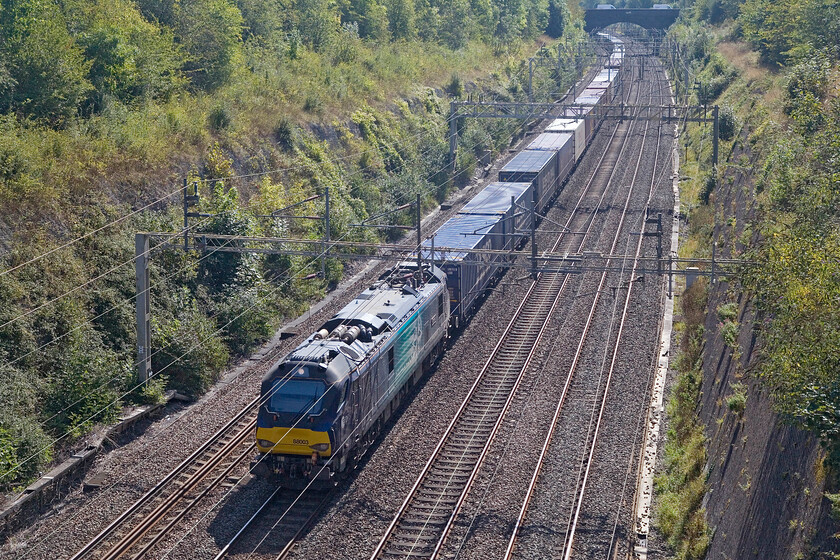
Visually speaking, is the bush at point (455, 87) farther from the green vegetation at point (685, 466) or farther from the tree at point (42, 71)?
the green vegetation at point (685, 466)

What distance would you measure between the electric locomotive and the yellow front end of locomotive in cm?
2

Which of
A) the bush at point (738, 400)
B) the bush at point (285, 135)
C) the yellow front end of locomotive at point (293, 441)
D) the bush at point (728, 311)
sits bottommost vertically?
the yellow front end of locomotive at point (293, 441)

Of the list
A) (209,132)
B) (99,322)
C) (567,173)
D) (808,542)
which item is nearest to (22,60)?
(209,132)

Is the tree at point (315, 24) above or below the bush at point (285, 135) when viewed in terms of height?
above

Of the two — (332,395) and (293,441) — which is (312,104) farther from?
(293,441)

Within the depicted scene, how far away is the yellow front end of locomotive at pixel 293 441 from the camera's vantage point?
58.6ft

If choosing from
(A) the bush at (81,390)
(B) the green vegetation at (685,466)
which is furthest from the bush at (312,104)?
(B) the green vegetation at (685,466)

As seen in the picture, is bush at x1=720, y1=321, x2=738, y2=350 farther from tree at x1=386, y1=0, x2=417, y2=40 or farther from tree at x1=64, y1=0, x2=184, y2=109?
tree at x1=386, y1=0, x2=417, y2=40

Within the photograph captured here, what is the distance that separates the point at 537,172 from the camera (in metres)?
39.0

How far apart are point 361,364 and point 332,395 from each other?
1.37m

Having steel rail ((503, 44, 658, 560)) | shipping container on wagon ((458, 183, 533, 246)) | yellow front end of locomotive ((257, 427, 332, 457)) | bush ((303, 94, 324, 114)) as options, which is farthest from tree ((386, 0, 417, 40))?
yellow front end of locomotive ((257, 427, 332, 457))

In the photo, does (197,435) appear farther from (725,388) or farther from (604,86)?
(604,86)

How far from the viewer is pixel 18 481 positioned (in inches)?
717

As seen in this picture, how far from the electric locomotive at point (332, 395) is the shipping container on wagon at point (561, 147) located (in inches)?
1001
